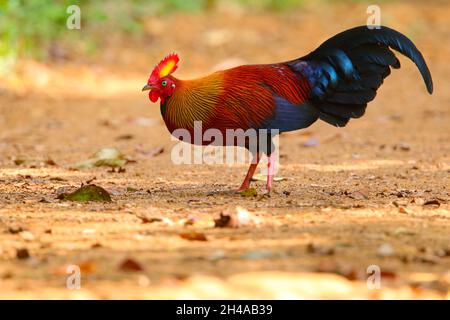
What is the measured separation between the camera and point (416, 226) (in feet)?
16.2

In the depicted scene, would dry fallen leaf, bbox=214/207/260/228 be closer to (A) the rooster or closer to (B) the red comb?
(A) the rooster

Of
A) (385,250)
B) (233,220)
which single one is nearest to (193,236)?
(233,220)

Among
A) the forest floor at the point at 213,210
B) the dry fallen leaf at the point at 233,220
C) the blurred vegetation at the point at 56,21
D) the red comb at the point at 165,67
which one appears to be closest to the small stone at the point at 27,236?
the forest floor at the point at 213,210

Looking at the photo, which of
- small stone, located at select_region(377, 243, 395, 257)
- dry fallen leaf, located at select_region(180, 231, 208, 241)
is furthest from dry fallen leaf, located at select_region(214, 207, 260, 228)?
small stone, located at select_region(377, 243, 395, 257)

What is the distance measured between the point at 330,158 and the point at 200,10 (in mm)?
13374

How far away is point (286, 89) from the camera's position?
619 cm

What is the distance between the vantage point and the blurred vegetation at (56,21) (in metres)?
12.1

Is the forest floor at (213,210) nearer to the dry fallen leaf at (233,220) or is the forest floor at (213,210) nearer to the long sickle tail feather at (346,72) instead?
the dry fallen leaf at (233,220)

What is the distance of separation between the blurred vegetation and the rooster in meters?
3.92

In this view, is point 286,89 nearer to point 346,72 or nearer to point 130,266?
point 346,72

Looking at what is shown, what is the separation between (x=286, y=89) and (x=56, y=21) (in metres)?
8.46

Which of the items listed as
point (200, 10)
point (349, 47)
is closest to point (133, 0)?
point (200, 10)

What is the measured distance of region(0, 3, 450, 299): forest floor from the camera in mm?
3965

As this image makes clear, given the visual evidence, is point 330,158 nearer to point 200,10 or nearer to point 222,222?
point 222,222
